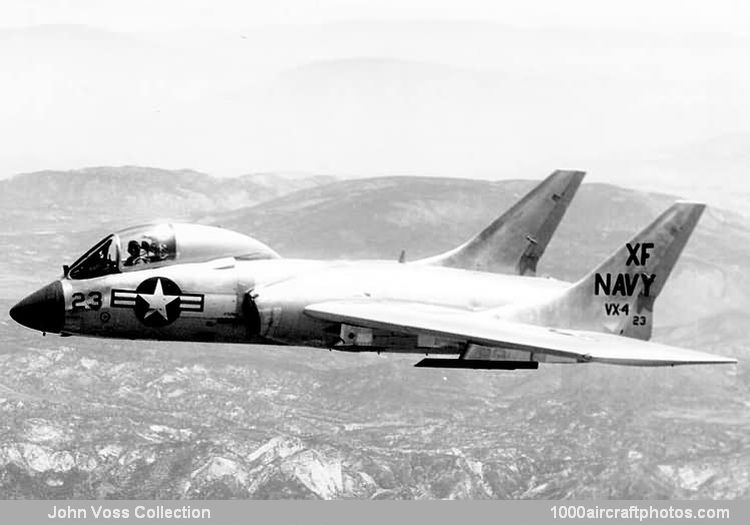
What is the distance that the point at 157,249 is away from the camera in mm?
42531

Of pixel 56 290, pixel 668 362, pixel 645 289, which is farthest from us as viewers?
pixel 645 289

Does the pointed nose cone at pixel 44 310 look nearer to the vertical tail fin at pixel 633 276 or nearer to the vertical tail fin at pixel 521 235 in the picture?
the vertical tail fin at pixel 521 235

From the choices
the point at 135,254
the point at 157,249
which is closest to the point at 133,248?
the point at 135,254

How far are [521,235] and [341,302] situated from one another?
1125 centimetres

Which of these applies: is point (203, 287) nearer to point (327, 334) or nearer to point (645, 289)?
point (327, 334)

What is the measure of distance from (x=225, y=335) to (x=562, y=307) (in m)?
10.3

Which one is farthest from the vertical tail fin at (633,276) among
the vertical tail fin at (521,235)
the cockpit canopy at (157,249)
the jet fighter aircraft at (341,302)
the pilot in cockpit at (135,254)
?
the pilot in cockpit at (135,254)

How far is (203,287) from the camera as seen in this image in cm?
4225

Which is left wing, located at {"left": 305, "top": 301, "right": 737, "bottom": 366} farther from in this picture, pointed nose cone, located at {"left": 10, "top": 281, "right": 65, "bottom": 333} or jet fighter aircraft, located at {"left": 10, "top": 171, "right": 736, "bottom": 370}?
pointed nose cone, located at {"left": 10, "top": 281, "right": 65, "bottom": 333}

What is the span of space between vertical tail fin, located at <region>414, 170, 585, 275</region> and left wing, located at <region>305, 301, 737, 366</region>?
22.7 ft

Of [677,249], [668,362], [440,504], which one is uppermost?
[677,249]

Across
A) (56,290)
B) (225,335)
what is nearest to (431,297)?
(225,335)

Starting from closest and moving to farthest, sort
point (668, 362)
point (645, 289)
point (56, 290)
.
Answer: point (668, 362), point (56, 290), point (645, 289)

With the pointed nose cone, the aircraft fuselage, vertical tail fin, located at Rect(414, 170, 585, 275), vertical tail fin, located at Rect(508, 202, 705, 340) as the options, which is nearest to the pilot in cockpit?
the aircraft fuselage
